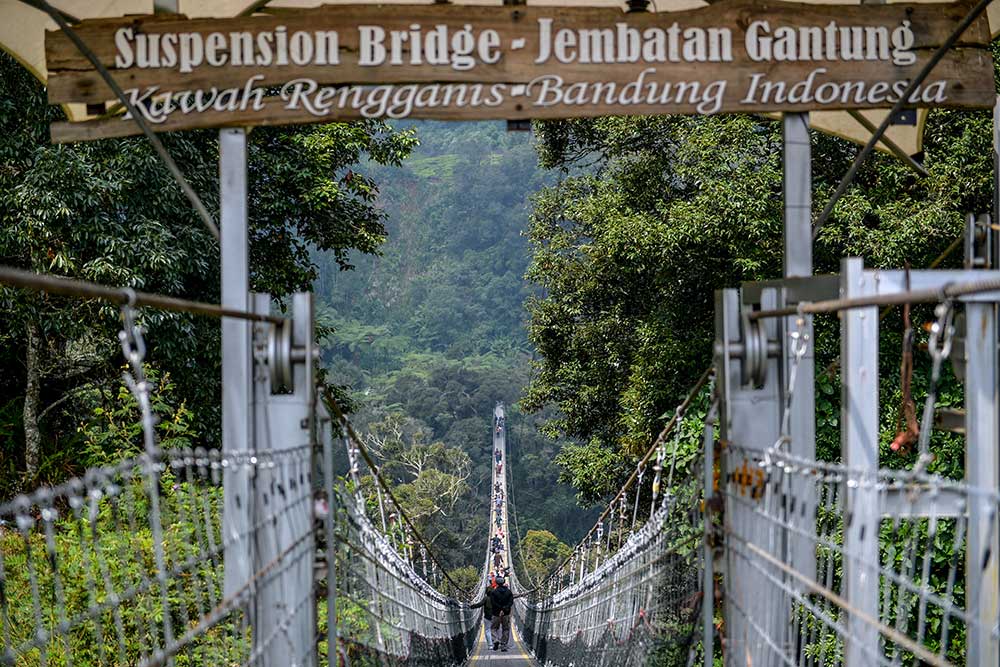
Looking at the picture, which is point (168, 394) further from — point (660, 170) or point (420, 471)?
point (420, 471)

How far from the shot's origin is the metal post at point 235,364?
2150 millimetres

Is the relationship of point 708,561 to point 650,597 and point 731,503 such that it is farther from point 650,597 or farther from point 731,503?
point 650,597

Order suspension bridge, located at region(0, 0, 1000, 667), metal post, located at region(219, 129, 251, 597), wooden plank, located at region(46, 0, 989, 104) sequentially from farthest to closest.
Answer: wooden plank, located at region(46, 0, 989, 104), metal post, located at region(219, 129, 251, 597), suspension bridge, located at region(0, 0, 1000, 667)

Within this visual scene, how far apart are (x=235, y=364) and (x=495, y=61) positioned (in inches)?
37.9

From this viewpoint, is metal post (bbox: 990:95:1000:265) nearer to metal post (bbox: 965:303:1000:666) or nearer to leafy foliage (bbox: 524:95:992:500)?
metal post (bbox: 965:303:1000:666)

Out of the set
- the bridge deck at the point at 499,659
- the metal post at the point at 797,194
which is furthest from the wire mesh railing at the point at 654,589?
the bridge deck at the point at 499,659

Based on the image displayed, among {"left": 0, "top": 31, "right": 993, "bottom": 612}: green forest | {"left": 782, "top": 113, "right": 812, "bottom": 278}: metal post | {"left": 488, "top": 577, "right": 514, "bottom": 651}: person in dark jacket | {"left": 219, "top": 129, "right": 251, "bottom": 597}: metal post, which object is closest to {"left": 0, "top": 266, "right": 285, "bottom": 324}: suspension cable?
{"left": 219, "top": 129, "right": 251, "bottom": 597}: metal post

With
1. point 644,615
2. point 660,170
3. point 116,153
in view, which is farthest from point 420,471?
point 644,615

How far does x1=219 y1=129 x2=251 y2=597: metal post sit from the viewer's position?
2.15 meters

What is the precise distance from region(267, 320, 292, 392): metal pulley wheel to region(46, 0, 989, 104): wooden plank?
0.80 meters

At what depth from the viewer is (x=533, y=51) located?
307 centimetres

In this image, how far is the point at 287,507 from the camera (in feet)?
7.34

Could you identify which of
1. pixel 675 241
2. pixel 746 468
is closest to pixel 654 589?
pixel 746 468

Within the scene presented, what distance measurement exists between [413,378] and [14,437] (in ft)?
98.8
